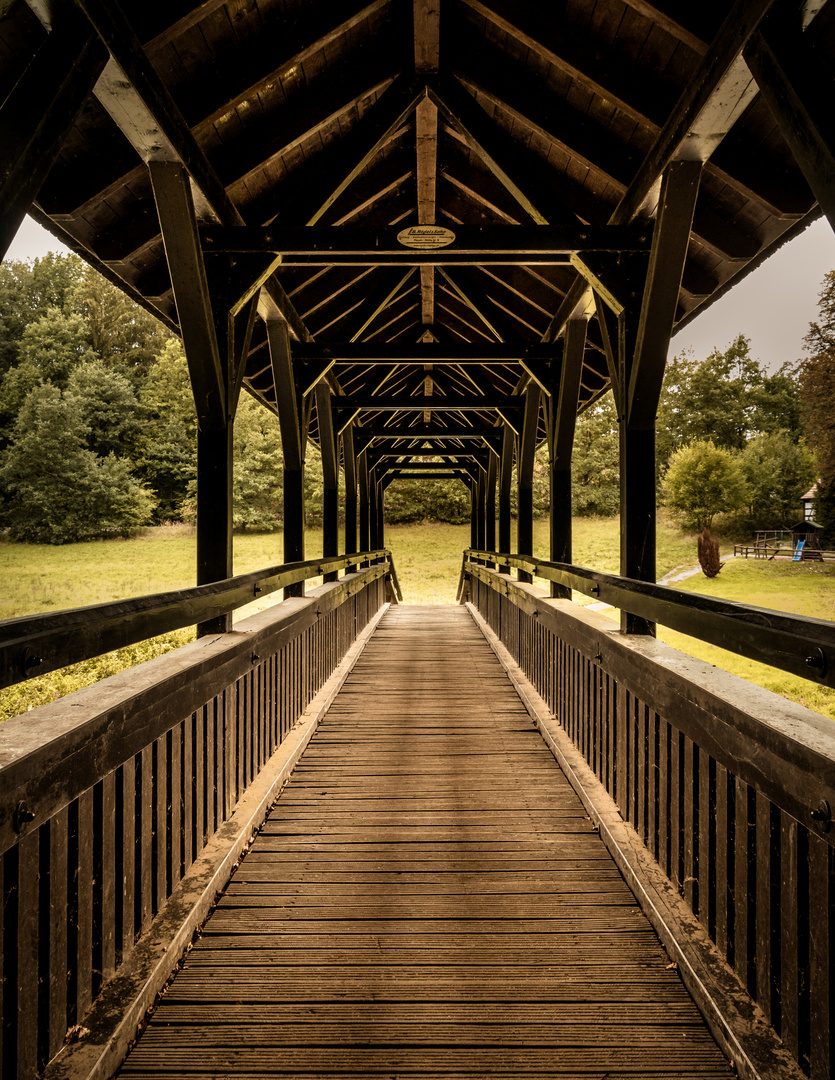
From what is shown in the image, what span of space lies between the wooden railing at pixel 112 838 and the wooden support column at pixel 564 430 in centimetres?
340

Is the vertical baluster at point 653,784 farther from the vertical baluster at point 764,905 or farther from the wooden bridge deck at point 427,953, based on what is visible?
the vertical baluster at point 764,905

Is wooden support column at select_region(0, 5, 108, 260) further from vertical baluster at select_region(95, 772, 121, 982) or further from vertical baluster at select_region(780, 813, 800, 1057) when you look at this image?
vertical baluster at select_region(780, 813, 800, 1057)

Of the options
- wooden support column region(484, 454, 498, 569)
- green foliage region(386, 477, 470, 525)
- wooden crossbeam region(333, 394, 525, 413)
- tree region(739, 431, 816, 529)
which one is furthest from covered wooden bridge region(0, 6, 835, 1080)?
green foliage region(386, 477, 470, 525)

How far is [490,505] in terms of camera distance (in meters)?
12.8

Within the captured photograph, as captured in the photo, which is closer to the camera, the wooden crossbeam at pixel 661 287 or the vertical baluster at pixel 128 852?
the vertical baluster at pixel 128 852

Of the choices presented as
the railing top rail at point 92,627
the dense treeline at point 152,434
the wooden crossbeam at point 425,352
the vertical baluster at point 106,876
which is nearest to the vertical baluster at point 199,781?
the railing top rail at point 92,627

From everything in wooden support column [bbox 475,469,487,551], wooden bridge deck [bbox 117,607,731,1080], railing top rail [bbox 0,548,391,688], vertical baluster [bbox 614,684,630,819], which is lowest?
wooden bridge deck [bbox 117,607,731,1080]

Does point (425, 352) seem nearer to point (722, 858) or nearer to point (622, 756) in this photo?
point (622, 756)

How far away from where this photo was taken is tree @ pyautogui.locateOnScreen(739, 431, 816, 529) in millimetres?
10164

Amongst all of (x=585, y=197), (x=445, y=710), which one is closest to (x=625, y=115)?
(x=585, y=197)

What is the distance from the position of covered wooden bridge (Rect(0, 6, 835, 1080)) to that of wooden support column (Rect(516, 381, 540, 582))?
1.78 metres

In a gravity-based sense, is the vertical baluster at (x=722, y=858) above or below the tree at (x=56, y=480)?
below

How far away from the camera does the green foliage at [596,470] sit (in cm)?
2262

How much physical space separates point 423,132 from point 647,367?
2332 mm
